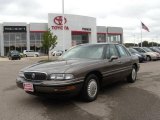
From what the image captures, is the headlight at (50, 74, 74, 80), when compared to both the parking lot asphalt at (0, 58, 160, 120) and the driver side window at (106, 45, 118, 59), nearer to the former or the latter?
the parking lot asphalt at (0, 58, 160, 120)

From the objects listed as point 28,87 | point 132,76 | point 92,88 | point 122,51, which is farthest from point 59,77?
point 132,76

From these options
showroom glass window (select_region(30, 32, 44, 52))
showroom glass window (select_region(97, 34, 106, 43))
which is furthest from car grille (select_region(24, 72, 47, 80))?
showroom glass window (select_region(97, 34, 106, 43))

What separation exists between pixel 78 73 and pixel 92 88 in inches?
29.2

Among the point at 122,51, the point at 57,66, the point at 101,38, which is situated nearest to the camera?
the point at 57,66

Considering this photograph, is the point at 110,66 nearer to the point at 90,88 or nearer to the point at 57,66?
the point at 90,88

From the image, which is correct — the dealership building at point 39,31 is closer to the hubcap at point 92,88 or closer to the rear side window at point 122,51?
the rear side window at point 122,51

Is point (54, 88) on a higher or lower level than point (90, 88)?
higher

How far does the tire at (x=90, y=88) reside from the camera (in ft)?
20.4

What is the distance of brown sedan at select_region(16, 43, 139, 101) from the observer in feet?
18.7

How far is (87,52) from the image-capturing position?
291 inches

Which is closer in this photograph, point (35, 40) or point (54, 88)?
point (54, 88)

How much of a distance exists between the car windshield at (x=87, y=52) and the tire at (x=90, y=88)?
0.78m

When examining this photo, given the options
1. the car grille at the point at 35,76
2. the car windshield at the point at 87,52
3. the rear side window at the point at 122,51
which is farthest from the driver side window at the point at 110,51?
the car grille at the point at 35,76

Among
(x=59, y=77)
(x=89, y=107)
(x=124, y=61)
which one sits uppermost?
(x=124, y=61)
